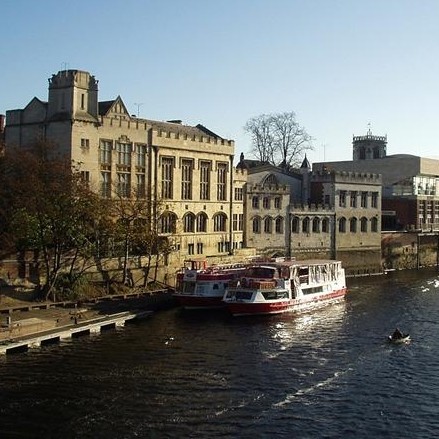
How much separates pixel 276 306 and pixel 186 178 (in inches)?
904

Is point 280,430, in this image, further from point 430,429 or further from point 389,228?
point 389,228

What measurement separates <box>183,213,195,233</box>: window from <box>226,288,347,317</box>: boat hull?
17.6 meters

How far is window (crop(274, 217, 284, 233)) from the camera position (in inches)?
3759

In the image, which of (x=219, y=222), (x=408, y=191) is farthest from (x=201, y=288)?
(x=408, y=191)

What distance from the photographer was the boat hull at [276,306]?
63781mm

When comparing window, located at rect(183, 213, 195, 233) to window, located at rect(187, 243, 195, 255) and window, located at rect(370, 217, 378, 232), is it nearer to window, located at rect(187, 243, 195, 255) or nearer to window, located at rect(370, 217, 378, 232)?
window, located at rect(187, 243, 195, 255)

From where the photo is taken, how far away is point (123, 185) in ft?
244

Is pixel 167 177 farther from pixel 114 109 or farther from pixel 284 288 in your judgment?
pixel 284 288

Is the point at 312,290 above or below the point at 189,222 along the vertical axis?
below

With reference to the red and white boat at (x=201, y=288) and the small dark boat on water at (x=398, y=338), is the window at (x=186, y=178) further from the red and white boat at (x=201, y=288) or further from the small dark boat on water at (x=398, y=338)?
the small dark boat on water at (x=398, y=338)

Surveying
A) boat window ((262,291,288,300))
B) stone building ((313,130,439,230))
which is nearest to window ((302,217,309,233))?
stone building ((313,130,439,230))

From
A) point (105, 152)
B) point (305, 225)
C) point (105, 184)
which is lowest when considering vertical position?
point (305, 225)

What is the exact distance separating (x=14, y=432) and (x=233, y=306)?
107 ft

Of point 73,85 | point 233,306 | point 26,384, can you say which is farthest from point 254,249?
point 26,384
